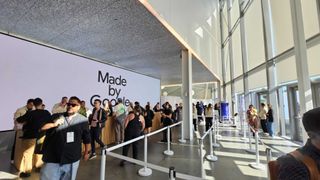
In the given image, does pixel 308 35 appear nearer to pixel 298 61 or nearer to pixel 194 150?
pixel 298 61

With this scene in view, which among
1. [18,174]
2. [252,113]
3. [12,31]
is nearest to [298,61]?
[252,113]

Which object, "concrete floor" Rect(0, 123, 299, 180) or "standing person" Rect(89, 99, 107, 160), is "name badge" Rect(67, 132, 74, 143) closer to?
"concrete floor" Rect(0, 123, 299, 180)

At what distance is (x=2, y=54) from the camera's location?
4.85 m

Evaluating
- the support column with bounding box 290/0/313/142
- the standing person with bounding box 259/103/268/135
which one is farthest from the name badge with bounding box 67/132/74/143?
the standing person with bounding box 259/103/268/135

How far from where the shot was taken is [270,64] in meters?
8.19

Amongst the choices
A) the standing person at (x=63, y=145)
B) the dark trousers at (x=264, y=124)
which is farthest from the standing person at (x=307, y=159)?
the dark trousers at (x=264, y=124)

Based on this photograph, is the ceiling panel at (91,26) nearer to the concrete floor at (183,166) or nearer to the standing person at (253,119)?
the concrete floor at (183,166)

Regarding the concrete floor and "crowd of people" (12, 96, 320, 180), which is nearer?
"crowd of people" (12, 96, 320, 180)

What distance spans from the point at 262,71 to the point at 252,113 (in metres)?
3.05

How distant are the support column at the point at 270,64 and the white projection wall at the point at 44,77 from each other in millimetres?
7140

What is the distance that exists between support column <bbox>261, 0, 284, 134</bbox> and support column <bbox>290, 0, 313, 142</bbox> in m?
3.85

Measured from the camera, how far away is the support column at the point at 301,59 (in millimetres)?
4305

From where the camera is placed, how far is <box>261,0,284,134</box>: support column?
26.9 ft

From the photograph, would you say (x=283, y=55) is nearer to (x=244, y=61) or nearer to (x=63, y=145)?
(x=244, y=61)
